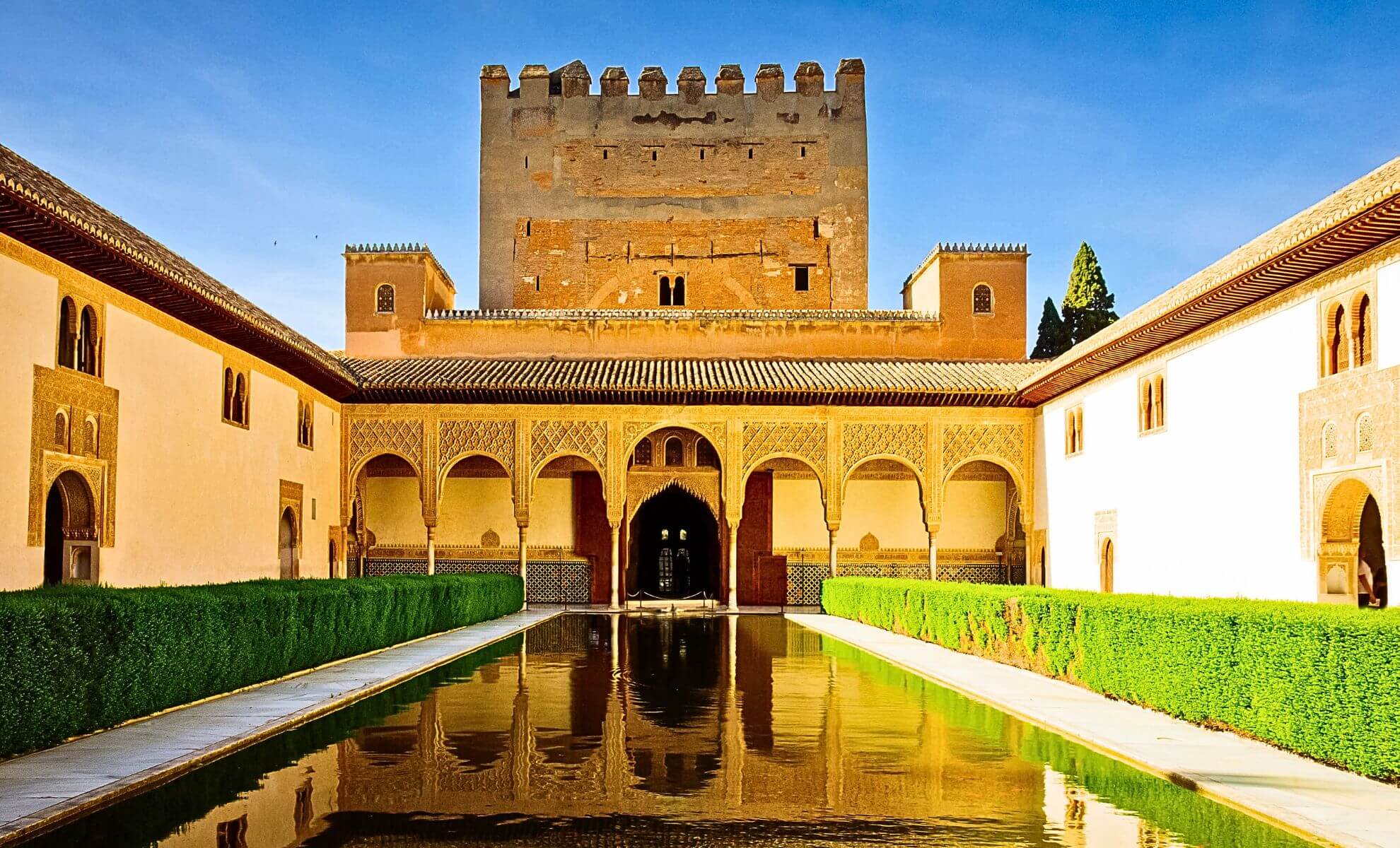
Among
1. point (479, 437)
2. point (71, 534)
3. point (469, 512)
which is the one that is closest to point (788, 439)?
point (479, 437)

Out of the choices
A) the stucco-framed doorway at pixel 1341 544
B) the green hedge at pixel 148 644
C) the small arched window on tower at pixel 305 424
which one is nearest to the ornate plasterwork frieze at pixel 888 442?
the small arched window on tower at pixel 305 424

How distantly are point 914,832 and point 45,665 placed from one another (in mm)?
4868

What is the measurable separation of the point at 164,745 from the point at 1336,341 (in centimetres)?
1040

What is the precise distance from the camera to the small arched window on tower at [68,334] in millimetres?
11969

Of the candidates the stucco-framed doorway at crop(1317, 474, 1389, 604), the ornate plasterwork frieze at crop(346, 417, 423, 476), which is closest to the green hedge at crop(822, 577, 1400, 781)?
the stucco-framed doorway at crop(1317, 474, 1389, 604)

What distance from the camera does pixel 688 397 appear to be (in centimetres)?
2259

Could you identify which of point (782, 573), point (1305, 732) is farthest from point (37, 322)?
point (782, 573)

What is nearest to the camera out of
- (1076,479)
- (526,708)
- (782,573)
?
(526,708)

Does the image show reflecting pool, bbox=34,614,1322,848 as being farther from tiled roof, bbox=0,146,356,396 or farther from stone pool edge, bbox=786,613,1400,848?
tiled roof, bbox=0,146,356,396

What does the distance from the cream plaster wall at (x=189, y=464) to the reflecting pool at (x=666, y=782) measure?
15.9ft

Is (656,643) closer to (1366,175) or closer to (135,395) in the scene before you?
(135,395)

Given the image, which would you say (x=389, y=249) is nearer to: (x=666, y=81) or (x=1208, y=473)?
(x=666, y=81)

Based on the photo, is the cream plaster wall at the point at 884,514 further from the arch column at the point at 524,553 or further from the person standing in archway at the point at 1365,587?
the person standing in archway at the point at 1365,587

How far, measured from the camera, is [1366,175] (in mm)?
12711
